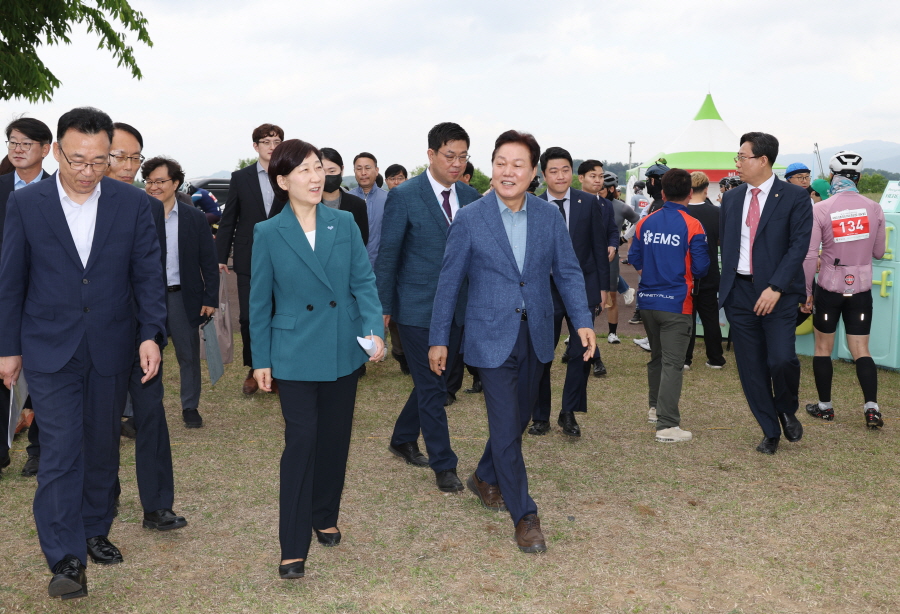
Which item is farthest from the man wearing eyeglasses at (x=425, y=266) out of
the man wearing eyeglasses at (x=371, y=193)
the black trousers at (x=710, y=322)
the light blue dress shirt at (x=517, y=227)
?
the black trousers at (x=710, y=322)

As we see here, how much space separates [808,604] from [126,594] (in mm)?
3133

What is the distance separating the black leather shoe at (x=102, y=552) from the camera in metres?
4.31

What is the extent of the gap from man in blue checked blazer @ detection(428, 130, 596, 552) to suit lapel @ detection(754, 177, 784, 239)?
2146 mm

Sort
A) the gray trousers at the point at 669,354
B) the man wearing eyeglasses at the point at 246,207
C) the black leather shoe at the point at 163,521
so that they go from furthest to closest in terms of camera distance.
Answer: the man wearing eyeglasses at the point at 246,207 → the gray trousers at the point at 669,354 → the black leather shoe at the point at 163,521

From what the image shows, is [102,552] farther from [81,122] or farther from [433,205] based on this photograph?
[433,205]

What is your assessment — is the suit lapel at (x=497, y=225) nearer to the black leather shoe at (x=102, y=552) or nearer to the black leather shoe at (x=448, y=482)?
the black leather shoe at (x=448, y=482)

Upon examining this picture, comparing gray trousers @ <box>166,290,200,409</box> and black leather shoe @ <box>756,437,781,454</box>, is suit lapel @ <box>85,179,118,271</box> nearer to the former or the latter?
gray trousers @ <box>166,290,200,409</box>

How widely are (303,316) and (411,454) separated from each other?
2.34 m

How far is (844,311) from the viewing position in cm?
739

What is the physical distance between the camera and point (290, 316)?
4.00 m

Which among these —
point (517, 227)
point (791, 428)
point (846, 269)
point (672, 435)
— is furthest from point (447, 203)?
point (846, 269)

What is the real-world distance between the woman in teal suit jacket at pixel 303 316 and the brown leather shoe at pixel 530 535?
1.12m

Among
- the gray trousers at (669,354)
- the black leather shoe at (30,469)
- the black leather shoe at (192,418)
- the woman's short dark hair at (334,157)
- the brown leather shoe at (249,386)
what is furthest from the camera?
the brown leather shoe at (249,386)

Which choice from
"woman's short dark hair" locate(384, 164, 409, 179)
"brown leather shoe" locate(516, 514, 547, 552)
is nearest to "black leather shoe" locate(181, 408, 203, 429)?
"brown leather shoe" locate(516, 514, 547, 552)
